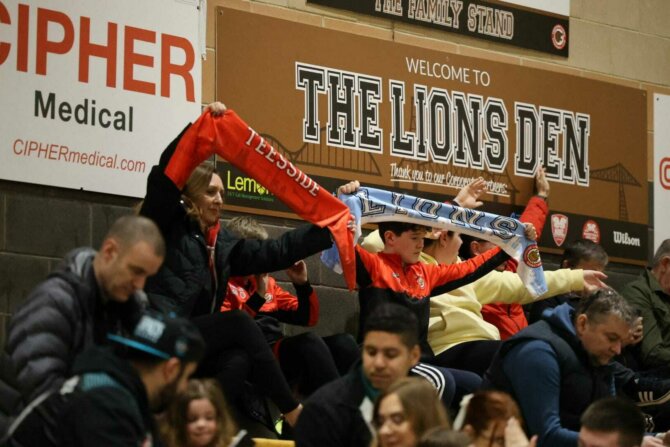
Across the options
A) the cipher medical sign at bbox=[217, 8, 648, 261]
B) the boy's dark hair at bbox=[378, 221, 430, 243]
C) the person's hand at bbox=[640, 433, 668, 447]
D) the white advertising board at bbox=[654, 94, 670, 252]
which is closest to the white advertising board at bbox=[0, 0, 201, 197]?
the cipher medical sign at bbox=[217, 8, 648, 261]

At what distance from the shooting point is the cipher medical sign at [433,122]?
6.46 metres

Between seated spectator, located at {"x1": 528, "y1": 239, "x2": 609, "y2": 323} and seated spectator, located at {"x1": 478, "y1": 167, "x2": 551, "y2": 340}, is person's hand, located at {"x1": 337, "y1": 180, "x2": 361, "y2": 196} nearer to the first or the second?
seated spectator, located at {"x1": 478, "y1": 167, "x2": 551, "y2": 340}

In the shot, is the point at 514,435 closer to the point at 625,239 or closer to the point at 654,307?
the point at 654,307

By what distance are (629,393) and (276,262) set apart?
6.35 ft

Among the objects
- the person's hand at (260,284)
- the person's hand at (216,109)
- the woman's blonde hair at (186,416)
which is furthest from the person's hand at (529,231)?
the woman's blonde hair at (186,416)

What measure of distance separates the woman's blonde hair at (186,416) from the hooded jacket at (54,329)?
0.49m

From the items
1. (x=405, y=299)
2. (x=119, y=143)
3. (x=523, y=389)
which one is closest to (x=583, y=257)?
(x=405, y=299)

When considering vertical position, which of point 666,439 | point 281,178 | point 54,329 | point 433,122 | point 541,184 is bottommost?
point 666,439

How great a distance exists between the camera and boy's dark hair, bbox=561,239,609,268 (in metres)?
6.83

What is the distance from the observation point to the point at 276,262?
5238 mm

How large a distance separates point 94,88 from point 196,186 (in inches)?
42.2

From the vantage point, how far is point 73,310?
12.2 ft

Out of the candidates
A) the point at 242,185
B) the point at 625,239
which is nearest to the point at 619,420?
the point at 242,185

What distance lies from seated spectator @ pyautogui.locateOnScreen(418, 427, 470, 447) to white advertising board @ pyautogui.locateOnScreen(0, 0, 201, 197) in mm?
2878
